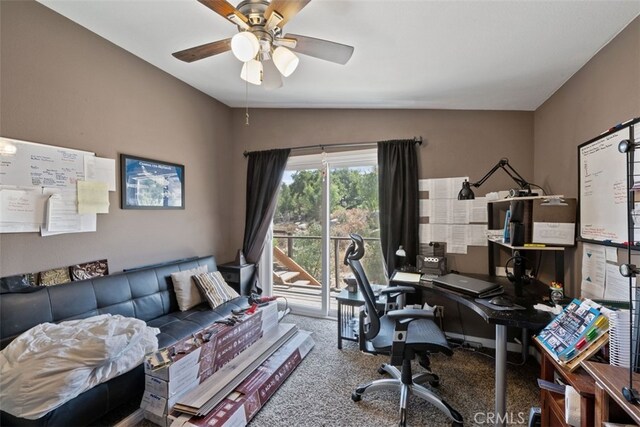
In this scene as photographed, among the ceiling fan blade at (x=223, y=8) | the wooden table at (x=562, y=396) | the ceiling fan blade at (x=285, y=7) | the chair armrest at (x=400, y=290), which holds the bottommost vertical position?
the wooden table at (x=562, y=396)

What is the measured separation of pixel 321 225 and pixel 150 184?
1.87 m

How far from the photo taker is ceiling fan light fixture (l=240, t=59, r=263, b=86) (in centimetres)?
169

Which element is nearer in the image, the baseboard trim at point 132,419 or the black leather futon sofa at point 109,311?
the black leather futon sofa at point 109,311

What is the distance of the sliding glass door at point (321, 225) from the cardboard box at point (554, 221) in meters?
1.47

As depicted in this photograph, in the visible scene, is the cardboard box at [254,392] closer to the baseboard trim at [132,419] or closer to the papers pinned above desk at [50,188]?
the baseboard trim at [132,419]

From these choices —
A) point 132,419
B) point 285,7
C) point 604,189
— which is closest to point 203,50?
point 285,7

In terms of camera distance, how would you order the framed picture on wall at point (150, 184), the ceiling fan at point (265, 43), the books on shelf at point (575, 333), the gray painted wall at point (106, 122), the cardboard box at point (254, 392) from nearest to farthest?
the books on shelf at point (575, 333)
the ceiling fan at point (265, 43)
the cardboard box at point (254, 392)
the gray painted wall at point (106, 122)
the framed picture on wall at point (150, 184)

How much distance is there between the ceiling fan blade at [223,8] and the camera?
4.29 feet

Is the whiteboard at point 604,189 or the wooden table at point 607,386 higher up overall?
the whiteboard at point 604,189

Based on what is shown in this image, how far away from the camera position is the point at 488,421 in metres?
1.71

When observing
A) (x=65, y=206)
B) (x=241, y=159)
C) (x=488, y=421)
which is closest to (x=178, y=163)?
(x=241, y=159)

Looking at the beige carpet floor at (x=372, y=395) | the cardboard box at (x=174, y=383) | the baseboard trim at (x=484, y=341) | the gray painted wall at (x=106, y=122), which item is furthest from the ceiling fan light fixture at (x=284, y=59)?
the baseboard trim at (x=484, y=341)

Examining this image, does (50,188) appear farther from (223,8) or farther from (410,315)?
(410,315)

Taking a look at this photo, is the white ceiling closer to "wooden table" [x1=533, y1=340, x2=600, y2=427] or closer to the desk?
the desk
